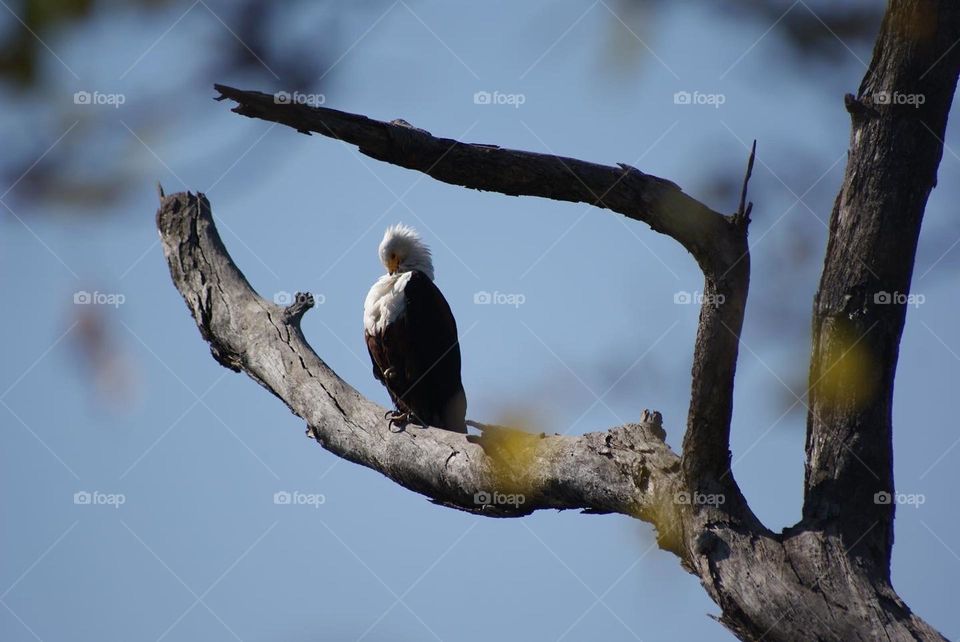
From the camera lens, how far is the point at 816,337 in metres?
2.66

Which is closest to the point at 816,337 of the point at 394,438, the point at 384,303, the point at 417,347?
the point at 394,438

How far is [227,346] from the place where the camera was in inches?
183

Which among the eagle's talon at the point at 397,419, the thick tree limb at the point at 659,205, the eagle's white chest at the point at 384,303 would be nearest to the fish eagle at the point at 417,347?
the eagle's white chest at the point at 384,303

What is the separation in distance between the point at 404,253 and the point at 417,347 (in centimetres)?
75

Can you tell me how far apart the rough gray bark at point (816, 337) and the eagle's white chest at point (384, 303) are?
278 cm

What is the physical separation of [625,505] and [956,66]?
1.47m

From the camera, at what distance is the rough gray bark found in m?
2.45

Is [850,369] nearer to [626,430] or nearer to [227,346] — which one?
[626,430]

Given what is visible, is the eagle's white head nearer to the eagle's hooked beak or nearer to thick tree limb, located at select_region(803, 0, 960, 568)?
the eagle's hooked beak

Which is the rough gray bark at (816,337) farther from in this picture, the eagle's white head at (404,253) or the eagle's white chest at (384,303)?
the eagle's white head at (404,253)

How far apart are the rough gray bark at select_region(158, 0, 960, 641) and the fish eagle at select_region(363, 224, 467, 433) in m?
2.67

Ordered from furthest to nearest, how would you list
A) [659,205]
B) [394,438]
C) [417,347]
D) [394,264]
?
[394,264]
[417,347]
[394,438]
[659,205]

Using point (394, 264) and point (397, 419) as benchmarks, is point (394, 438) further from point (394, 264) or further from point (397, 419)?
point (394, 264)

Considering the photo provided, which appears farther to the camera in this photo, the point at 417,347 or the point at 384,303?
the point at 384,303
